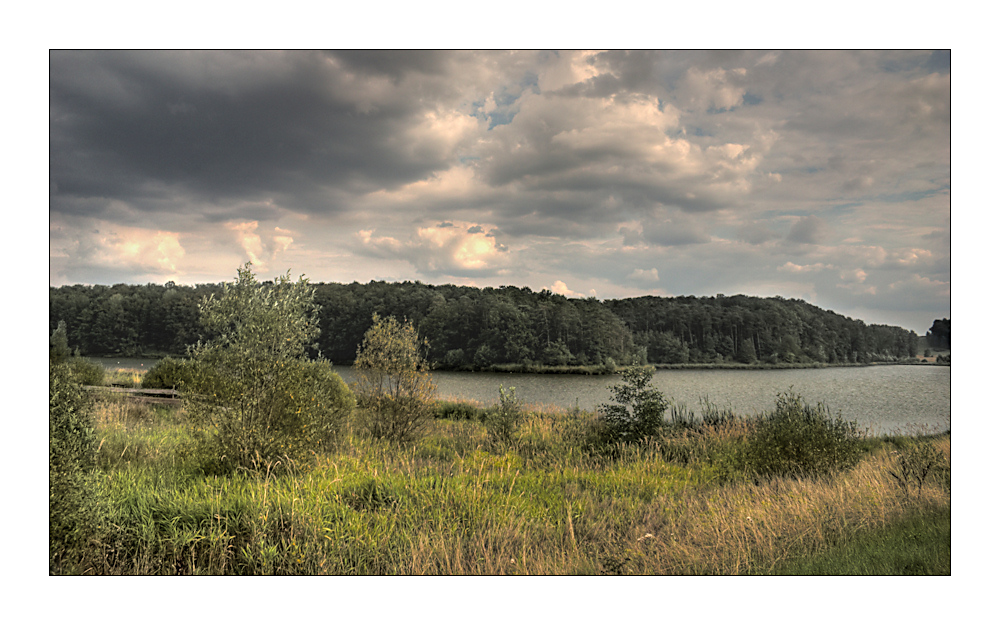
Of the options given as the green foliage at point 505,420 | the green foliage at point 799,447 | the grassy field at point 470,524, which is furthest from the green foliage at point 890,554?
the green foliage at point 505,420

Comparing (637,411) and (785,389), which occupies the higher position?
(637,411)

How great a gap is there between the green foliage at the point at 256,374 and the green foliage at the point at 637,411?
8979mm

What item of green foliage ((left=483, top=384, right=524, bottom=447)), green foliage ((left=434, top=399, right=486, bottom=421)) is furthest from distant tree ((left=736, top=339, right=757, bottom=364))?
green foliage ((left=483, top=384, right=524, bottom=447))

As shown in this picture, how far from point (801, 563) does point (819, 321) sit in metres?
13.4

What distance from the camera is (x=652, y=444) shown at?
13156 mm

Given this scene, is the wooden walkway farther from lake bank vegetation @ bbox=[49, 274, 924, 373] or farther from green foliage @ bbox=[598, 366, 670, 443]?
green foliage @ bbox=[598, 366, 670, 443]

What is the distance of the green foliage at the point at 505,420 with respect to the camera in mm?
13484

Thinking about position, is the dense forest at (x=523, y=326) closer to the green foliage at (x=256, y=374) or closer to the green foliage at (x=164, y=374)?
the green foliage at (x=256, y=374)

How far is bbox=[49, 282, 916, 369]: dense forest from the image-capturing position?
32.9 ft

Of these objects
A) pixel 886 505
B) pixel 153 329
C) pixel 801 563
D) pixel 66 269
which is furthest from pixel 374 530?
pixel 153 329

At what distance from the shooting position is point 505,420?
46.1ft

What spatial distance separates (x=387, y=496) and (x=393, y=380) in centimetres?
602

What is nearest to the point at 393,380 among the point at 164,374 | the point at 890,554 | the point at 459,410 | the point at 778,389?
the point at 459,410

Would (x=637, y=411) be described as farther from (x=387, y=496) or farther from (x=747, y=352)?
A: (x=747, y=352)
